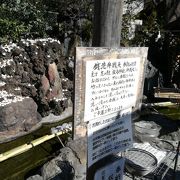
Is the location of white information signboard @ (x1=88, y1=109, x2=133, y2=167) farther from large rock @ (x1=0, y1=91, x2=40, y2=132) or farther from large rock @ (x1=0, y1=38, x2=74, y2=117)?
large rock @ (x1=0, y1=38, x2=74, y2=117)

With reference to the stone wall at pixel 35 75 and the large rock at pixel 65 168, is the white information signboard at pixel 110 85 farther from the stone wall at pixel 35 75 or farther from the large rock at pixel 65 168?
the stone wall at pixel 35 75

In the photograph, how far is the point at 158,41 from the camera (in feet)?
42.1

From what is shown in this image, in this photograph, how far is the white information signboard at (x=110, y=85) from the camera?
2.54m

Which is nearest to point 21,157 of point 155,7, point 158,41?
point 158,41

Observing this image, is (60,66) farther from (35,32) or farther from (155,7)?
(155,7)

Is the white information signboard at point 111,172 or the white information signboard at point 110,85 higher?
the white information signboard at point 110,85

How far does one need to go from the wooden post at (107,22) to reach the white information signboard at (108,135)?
61 cm

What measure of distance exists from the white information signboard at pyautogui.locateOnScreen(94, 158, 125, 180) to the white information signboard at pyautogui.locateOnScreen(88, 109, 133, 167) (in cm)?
10

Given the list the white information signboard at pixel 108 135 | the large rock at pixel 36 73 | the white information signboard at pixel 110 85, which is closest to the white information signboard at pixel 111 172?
the white information signboard at pixel 108 135

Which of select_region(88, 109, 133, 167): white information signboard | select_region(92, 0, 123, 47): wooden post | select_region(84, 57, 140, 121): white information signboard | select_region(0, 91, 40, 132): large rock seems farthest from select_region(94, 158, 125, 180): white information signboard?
select_region(0, 91, 40, 132): large rock

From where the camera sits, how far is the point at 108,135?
2.86 m

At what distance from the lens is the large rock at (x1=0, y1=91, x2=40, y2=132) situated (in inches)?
304

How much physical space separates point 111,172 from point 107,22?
1234 mm

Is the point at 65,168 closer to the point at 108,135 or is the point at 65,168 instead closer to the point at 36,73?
the point at 108,135
